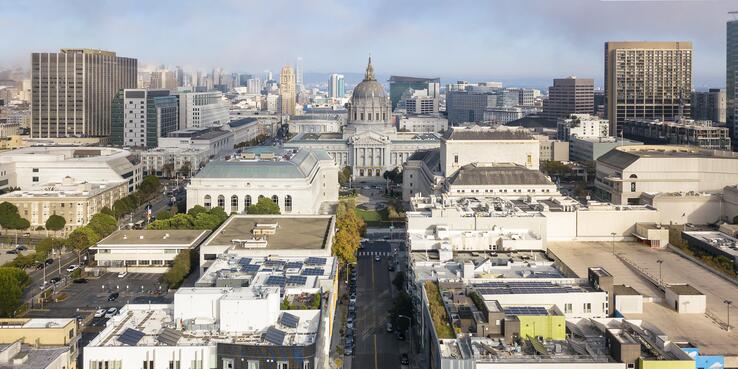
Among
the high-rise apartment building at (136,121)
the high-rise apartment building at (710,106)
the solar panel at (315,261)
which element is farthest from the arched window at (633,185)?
the high-rise apartment building at (136,121)

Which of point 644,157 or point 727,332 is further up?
point 644,157

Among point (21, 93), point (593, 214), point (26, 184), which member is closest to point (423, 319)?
point (593, 214)

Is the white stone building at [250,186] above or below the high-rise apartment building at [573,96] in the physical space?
below

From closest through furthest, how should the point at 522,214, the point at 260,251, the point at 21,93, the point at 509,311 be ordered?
1. the point at 509,311
2. the point at 260,251
3. the point at 522,214
4. the point at 21,93

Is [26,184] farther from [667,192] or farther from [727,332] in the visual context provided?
[727,332]

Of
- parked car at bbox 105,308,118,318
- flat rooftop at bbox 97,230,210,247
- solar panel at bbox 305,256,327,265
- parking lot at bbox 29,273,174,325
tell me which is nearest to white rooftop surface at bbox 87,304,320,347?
solar panel at bbox 305,256,327,265

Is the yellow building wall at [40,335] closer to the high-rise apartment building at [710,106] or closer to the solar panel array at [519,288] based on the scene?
the solar panel array at [519,288]
